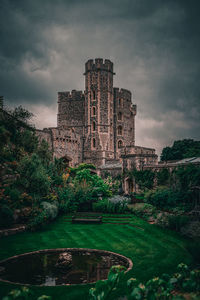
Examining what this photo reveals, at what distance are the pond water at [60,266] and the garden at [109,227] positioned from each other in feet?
1.10

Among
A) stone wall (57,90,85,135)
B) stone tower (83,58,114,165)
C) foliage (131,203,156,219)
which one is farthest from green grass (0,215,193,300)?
stone wall (57,90,85,135)

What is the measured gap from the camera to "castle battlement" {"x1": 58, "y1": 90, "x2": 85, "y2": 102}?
1543 inches

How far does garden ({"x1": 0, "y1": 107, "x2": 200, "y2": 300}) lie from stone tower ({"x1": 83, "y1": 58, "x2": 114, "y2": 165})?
15.3 m

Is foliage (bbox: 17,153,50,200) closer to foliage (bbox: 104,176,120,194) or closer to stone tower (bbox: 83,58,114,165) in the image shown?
foliage (bbox: 104,176,120,194)

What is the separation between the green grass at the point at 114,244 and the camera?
20.5ft

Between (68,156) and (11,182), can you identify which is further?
(68,156)

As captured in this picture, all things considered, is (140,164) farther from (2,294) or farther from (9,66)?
(2,294)

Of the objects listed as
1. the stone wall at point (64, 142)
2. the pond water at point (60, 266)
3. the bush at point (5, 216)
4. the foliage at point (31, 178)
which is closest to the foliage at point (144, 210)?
the foliage at point (31, 178)

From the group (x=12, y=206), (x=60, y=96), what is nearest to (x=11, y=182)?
(x=12, y=206)

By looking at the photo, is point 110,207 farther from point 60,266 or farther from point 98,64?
point 98,64

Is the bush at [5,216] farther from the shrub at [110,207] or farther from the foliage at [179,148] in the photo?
the foliage at [179,148]

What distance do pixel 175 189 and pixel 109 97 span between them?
2383 cm

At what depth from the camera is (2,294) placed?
525cm

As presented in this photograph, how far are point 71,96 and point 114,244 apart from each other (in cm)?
3374
